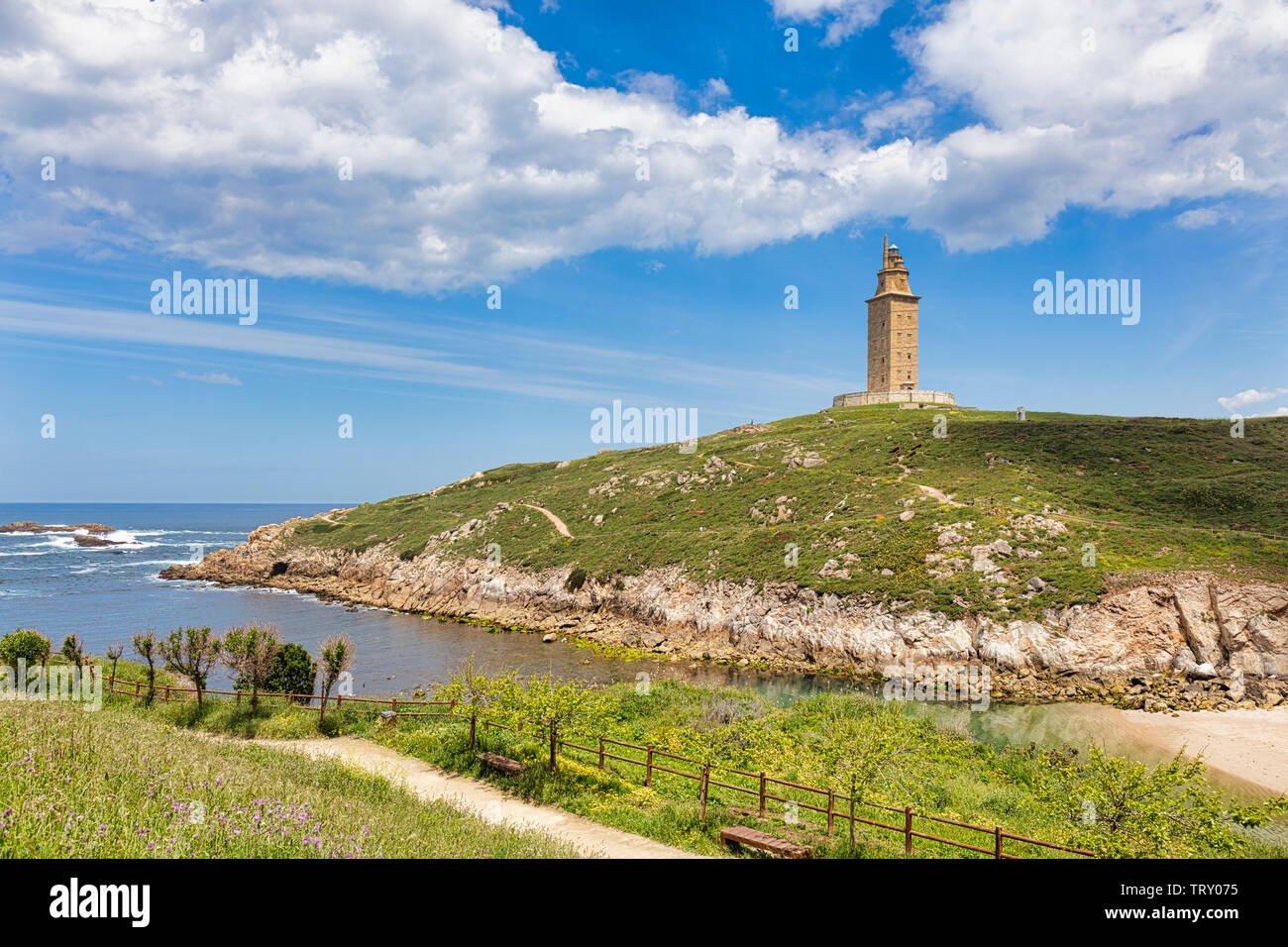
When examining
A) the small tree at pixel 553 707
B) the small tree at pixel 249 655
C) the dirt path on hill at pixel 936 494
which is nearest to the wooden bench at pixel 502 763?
the small tree at pixel 553 707

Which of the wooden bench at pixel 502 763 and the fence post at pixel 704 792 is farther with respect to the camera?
the wooden bench at pixel 502 763

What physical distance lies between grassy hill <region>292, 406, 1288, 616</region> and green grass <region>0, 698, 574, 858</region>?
37426mm

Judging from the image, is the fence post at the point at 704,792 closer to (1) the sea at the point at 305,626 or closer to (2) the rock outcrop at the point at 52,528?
(1) the sea at the point at 305,626

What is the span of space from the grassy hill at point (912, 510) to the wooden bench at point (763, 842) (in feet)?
103

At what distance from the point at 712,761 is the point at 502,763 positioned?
20.6 feet

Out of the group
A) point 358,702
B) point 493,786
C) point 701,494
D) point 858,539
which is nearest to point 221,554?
point 701,494

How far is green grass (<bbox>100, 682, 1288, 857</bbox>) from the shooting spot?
15.7 m

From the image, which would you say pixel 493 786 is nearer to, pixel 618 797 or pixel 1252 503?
pixel 618 797

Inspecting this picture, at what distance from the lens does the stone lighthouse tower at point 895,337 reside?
100 m

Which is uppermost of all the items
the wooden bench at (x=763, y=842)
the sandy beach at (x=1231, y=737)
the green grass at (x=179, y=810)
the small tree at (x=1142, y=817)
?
the green grass at (x=179, y=810)

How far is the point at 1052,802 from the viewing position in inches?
536

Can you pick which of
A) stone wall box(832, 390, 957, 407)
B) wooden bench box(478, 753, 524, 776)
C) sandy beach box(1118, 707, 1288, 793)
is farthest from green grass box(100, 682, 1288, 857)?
stone wall box(832, 390, 957, 407)

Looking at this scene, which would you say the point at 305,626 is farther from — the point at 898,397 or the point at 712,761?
the point at 898,397
